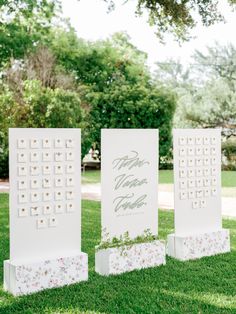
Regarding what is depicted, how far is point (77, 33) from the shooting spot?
25375mm

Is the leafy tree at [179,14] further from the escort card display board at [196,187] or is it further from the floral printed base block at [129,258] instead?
the floral printed base block at [129,258]

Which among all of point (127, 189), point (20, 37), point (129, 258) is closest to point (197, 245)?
point (129, 258)

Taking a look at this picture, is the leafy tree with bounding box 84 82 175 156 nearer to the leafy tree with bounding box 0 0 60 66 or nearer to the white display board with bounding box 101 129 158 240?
the leafy tree with bounding box 0 0 60 66

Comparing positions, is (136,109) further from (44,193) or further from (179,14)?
(44,193)

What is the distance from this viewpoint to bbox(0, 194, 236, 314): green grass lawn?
4094 mm

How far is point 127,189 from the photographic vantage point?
17.4 feet

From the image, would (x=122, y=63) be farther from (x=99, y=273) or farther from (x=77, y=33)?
(x=99, y=273)

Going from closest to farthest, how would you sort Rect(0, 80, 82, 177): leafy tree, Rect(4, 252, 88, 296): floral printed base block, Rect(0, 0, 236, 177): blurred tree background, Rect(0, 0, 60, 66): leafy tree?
Rect(4, 252, 88, 296): floral printed base block → Rect(0, 80, 82, 177): leafy tree → Rect(0, 0, 236, 177): blurred tree background → Rect(0, 0, 60, 66): leafy tree

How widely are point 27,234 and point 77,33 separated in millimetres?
21892

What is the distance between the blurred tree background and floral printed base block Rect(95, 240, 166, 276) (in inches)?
421

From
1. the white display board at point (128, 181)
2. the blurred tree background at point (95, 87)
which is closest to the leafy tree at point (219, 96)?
the blurred tree background at point (95, 87)

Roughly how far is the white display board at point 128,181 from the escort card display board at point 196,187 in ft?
1.34

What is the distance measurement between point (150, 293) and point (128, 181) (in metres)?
1.28

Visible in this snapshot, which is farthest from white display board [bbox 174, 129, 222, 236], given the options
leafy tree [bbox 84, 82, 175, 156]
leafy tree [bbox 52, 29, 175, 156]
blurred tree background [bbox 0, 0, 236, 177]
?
leafy tree [bbox 84, 82, 175, 156]
